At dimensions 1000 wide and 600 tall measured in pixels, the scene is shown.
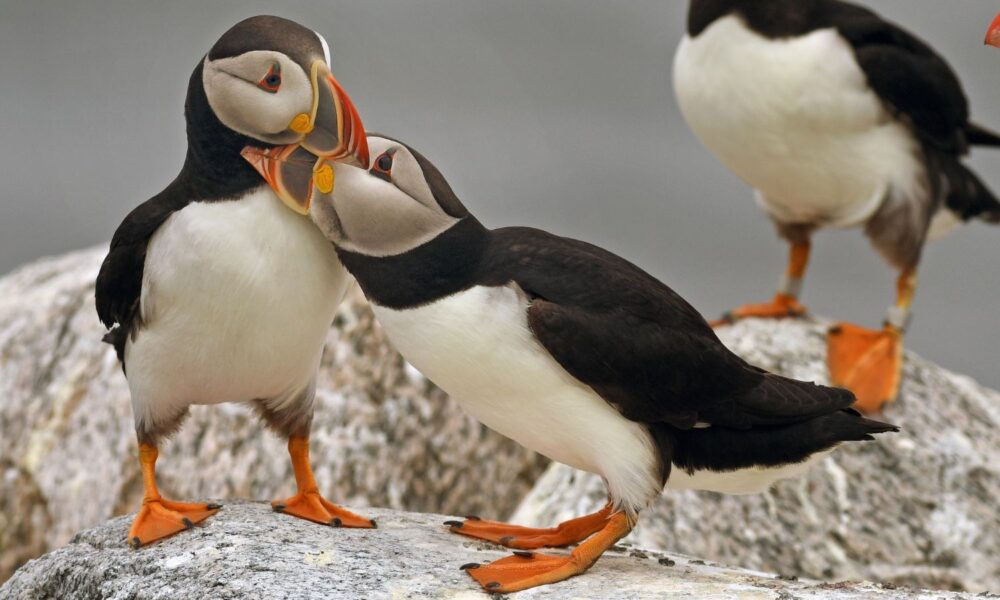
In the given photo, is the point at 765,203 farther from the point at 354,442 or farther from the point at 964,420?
the point at 354,442

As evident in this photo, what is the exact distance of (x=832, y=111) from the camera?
599cm

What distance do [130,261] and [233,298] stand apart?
323 millimetres

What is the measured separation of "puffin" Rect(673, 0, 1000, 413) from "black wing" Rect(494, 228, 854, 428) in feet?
8.74

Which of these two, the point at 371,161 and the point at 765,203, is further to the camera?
the point at 765,203

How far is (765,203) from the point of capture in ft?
22.0

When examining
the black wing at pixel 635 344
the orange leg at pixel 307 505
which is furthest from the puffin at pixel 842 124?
the orange leg at pixel 307 505

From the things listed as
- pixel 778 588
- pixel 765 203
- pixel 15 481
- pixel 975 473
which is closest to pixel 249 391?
pixel 778 588

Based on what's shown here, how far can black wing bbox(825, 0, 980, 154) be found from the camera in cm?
605

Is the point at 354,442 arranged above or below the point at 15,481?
above

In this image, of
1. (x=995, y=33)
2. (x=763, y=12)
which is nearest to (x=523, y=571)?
(x=995, y=33)

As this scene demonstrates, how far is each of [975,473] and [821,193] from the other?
1429mm

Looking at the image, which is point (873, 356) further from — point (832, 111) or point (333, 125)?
point (333, 125)

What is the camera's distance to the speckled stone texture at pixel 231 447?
216 inches

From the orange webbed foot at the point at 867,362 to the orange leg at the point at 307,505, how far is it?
9.18 feet
